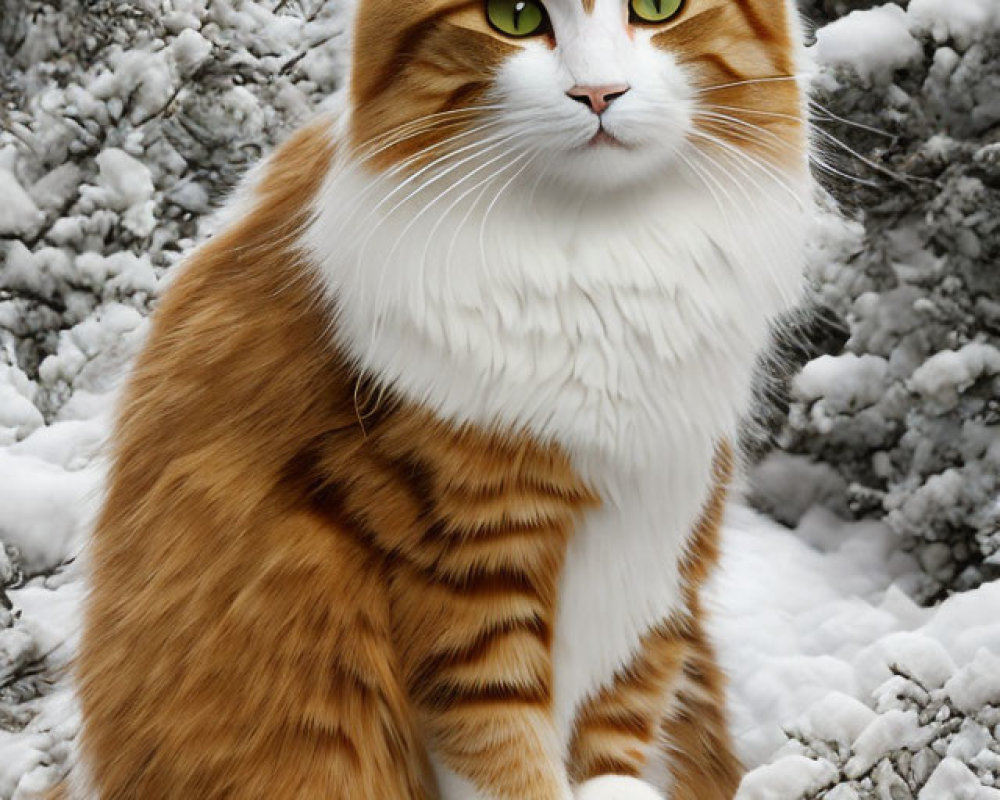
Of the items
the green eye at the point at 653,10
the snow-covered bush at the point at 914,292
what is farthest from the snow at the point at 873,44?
the green eye at the point at 653,10

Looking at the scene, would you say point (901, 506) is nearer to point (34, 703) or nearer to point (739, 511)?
point (739, 511)

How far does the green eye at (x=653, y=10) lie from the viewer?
4.83 feet

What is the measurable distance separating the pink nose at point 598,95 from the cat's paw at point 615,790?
82 centimetres

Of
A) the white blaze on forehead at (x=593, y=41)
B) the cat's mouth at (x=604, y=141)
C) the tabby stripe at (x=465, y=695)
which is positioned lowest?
the tabby stripe at (x=465, y=695)

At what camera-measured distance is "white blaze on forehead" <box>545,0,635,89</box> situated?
1.42 meters

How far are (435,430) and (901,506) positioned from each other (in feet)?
3.27

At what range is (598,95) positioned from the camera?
141 cm

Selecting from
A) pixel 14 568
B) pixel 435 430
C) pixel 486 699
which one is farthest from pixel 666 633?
pixel 14 568

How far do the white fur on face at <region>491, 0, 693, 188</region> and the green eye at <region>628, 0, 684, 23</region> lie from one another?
2 centimetres

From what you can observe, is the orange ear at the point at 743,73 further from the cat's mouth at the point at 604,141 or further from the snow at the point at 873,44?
the snow at the point at 873,44

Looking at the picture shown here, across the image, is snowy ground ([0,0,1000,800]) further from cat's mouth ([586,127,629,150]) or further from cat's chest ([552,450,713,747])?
cat's mouth ([586,127,629,150])

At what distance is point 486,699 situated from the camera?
62.1 inches

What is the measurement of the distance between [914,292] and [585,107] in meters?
1.10

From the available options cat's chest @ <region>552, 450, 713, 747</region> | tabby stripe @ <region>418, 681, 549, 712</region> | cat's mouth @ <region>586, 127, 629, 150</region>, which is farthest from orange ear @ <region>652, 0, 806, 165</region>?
tabby stripe @ <region>418, 681, 549, 712</region>
